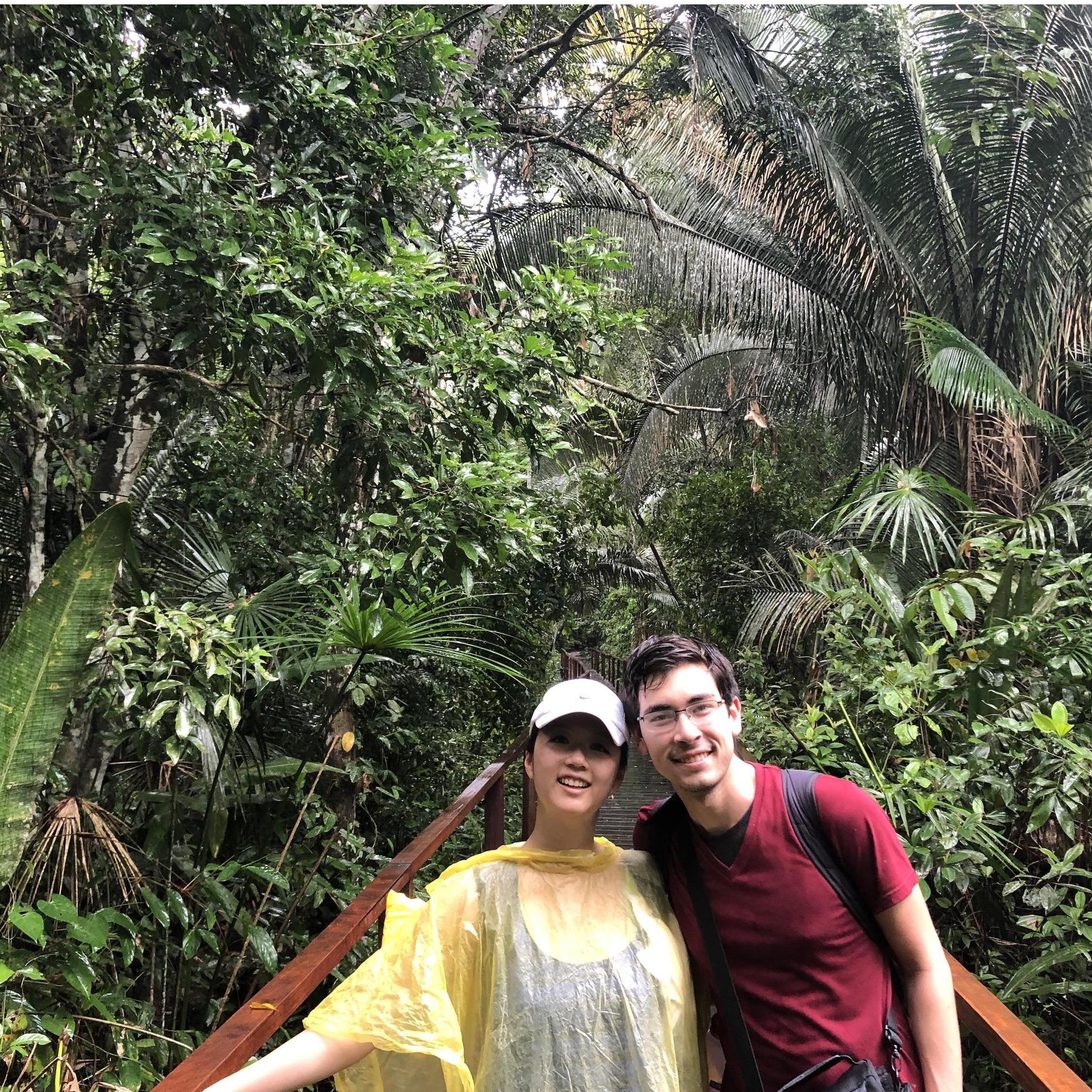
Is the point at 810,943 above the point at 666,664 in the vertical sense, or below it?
below

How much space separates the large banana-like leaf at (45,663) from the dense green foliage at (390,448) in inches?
1.0

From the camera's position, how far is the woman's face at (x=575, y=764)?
4.62 ft

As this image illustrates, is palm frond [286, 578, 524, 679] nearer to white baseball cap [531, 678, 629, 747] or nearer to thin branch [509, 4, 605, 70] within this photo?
white baseball cap [531, 678, 629, 747]

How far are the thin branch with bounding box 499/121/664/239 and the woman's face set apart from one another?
20.1ft

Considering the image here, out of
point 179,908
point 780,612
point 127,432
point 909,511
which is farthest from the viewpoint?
point 780,612

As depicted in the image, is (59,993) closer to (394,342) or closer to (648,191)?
(394,342)

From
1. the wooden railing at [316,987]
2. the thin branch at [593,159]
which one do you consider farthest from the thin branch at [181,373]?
the thin branch at [593,159]

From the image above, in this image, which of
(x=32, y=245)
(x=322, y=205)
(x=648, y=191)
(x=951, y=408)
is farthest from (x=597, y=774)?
(x=648, y=191)

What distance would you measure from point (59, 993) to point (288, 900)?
109 centimetres

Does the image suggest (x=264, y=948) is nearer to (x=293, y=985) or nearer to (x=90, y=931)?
(x=90, y=931)

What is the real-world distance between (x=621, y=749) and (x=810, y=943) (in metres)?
0.39

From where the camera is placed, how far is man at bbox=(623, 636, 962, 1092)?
4.11 feet

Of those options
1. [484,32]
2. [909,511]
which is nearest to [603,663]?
[484,32]

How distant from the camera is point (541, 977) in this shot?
131 centimetres
